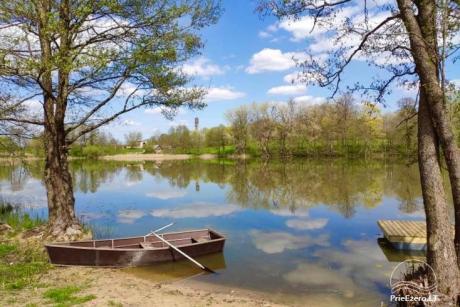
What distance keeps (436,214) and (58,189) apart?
1160 centimetres

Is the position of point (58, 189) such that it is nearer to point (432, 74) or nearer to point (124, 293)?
point (124, 293)

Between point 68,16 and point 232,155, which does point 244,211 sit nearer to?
point 68,16

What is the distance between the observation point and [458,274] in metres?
7.21

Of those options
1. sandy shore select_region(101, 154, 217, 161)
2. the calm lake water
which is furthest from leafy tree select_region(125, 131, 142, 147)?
the calm lake water

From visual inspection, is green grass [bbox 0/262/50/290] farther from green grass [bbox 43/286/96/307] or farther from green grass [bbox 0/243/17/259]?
green grass [bbox 0/243/17/259]

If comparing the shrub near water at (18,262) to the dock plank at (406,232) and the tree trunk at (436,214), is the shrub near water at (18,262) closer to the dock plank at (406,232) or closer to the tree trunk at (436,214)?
the tree trunk at (436,214)

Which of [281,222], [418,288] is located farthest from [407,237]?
[281,222]

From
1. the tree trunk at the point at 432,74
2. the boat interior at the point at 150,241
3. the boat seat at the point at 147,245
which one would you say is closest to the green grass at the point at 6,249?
the boat interior at the point at 150,241

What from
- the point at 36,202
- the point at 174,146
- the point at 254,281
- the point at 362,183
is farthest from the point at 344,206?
the point at 174,146

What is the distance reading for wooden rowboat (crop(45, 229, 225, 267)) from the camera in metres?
10.6

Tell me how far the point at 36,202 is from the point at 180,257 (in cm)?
1743

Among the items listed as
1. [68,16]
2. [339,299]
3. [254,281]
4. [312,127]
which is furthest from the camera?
[312,127]

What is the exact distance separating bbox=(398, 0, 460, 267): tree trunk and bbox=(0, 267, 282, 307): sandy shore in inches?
184

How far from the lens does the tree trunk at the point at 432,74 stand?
7.18 m
